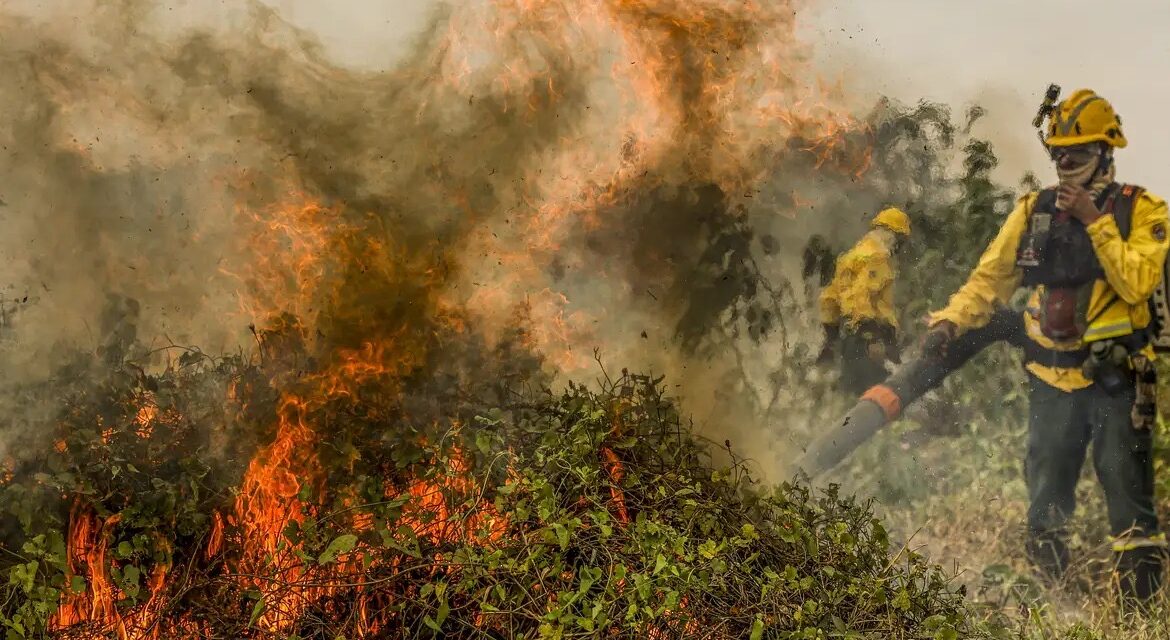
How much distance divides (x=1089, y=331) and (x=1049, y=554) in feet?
4.52

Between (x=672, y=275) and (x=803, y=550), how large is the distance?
200 cm

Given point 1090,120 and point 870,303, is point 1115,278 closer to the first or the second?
point 1090,120

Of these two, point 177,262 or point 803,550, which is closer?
point 803,550

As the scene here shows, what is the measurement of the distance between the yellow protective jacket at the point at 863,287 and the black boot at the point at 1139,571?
1.94 meters

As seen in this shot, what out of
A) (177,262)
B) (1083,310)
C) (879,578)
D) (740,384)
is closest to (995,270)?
(1083,310)

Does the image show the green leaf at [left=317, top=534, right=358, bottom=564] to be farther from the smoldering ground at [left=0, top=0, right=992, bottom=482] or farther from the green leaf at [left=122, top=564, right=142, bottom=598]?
the smoldering ground at [left=0, top=0, right=992, bottom=482]

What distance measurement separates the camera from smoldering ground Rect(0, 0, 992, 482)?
6.81 m

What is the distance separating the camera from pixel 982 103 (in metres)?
7.27

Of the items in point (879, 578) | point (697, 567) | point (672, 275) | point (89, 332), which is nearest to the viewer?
point (697, 567)

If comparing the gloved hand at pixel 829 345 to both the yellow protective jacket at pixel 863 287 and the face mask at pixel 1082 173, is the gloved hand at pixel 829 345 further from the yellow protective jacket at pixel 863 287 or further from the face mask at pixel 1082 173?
the face mask at pixel 1082 173

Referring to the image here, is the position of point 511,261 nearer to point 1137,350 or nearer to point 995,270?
point 995,270

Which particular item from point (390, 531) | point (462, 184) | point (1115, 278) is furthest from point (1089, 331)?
point (390, 531)

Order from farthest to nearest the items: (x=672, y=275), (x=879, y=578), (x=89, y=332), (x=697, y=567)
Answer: (x=672, y=275) < (x=89, y=332) < (x=879, y=578) < (x=697, y=567)

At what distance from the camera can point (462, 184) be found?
7.08 m
